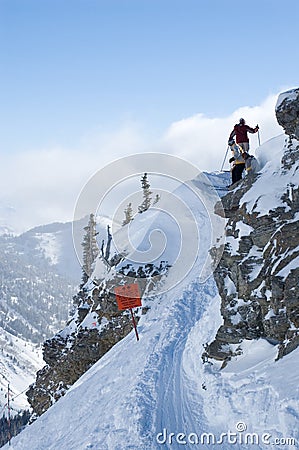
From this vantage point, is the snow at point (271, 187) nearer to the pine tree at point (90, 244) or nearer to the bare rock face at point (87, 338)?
the bare rock face at point (87, 338)

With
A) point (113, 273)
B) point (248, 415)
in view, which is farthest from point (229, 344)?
point (113, 273)

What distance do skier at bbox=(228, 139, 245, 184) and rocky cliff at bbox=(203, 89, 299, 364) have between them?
2515 mm

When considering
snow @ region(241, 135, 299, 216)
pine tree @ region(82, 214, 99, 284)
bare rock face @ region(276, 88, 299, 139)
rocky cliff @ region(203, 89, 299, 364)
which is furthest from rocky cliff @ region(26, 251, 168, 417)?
pine tree @ region(82, 214, 99, 284)

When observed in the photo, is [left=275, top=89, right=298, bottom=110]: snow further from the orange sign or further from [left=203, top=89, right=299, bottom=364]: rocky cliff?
the orange sign

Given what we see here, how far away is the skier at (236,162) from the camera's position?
64.7 ft

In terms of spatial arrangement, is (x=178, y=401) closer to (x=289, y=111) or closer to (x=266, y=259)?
(x=266, y=259)

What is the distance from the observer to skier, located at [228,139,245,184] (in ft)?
64.7

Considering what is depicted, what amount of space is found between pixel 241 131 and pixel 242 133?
119 mm

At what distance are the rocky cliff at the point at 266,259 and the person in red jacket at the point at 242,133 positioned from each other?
2.58 meters

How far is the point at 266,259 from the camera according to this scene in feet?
46.1

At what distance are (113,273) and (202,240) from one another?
7.66 meters

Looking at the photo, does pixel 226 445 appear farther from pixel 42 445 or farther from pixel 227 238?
pixel 227 238

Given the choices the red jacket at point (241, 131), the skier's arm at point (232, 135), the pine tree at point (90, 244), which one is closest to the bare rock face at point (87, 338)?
the skier's arm at point (232, 135)

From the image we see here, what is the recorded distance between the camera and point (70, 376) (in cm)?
3192
